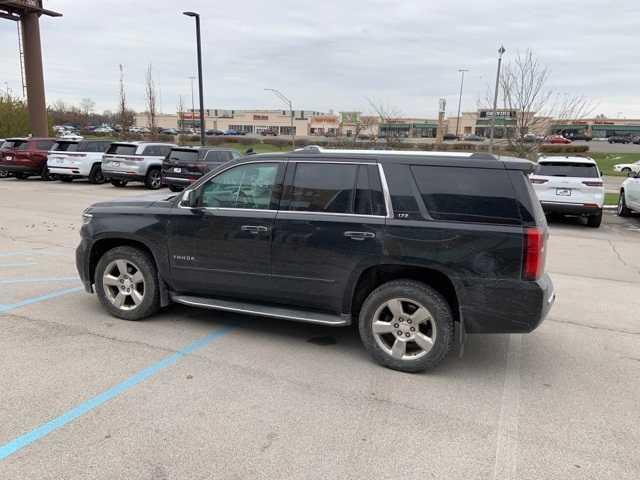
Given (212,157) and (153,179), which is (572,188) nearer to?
(212,157)

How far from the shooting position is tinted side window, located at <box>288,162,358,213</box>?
4.35 m

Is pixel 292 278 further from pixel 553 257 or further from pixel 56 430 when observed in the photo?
pixel 553 257

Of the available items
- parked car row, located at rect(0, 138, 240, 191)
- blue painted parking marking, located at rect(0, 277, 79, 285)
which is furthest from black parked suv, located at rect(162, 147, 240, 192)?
blue painted parking marking, located at rect(0, 277, 79, 285)

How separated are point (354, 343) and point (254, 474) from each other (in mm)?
2119

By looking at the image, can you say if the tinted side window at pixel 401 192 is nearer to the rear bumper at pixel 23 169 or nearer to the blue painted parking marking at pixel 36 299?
the blue painted parking marking at pixel 36 299

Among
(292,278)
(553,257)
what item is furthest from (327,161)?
(553,257)

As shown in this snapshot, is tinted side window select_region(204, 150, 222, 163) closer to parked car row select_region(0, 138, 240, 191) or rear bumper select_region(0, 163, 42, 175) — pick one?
parked car row select_region(0, 138, 240, 191)

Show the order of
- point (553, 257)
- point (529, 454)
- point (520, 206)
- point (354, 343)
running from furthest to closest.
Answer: point (553, 257) < point (354, 343) < point (520, 206) < point (529, 454)

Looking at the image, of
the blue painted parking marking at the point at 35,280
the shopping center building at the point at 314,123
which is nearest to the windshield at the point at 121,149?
the blue painted parking marking at the point at 35,280

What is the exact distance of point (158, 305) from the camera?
518 centimetres

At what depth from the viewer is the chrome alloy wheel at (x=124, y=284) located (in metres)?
5.13

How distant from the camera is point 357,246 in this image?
4188 millimetres

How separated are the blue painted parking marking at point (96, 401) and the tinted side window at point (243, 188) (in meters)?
1.29

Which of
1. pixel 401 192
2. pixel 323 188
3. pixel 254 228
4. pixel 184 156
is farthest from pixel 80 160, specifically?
pixel 401 192
